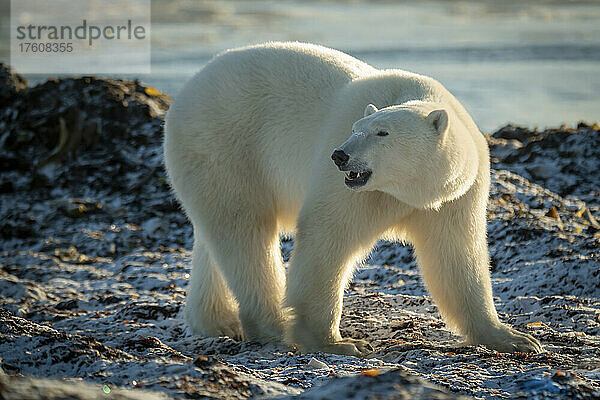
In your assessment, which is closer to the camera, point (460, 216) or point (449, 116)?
point (449, 116)

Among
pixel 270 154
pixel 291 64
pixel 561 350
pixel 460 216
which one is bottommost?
pixel 561 350

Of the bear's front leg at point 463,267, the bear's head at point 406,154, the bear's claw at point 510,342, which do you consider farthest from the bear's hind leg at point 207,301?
the bear's head at point 406,154

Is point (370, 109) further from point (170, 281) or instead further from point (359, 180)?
point (170, 281)

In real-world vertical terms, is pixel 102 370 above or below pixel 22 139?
below

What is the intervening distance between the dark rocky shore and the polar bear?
1.10ft

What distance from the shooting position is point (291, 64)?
5.49 m

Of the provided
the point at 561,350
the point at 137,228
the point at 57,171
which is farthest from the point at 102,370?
the point at 57,171

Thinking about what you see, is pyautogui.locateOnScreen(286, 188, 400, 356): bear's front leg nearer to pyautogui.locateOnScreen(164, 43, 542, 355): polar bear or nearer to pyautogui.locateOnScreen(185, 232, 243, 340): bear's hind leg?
pyautogui.locateOnScreen(164, 43, 542, 355): polar bear

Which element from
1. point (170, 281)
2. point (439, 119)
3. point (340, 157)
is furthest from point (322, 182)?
point (170, 281)

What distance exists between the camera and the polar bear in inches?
173

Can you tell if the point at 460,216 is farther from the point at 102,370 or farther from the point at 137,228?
the point at 137,228

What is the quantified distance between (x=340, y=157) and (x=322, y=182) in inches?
29.6

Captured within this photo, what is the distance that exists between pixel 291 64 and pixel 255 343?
6.60 feet

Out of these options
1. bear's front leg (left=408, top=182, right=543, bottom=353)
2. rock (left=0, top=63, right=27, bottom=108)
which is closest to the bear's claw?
bear's front leg (left=408, top=182, right=543, bottom=353)
